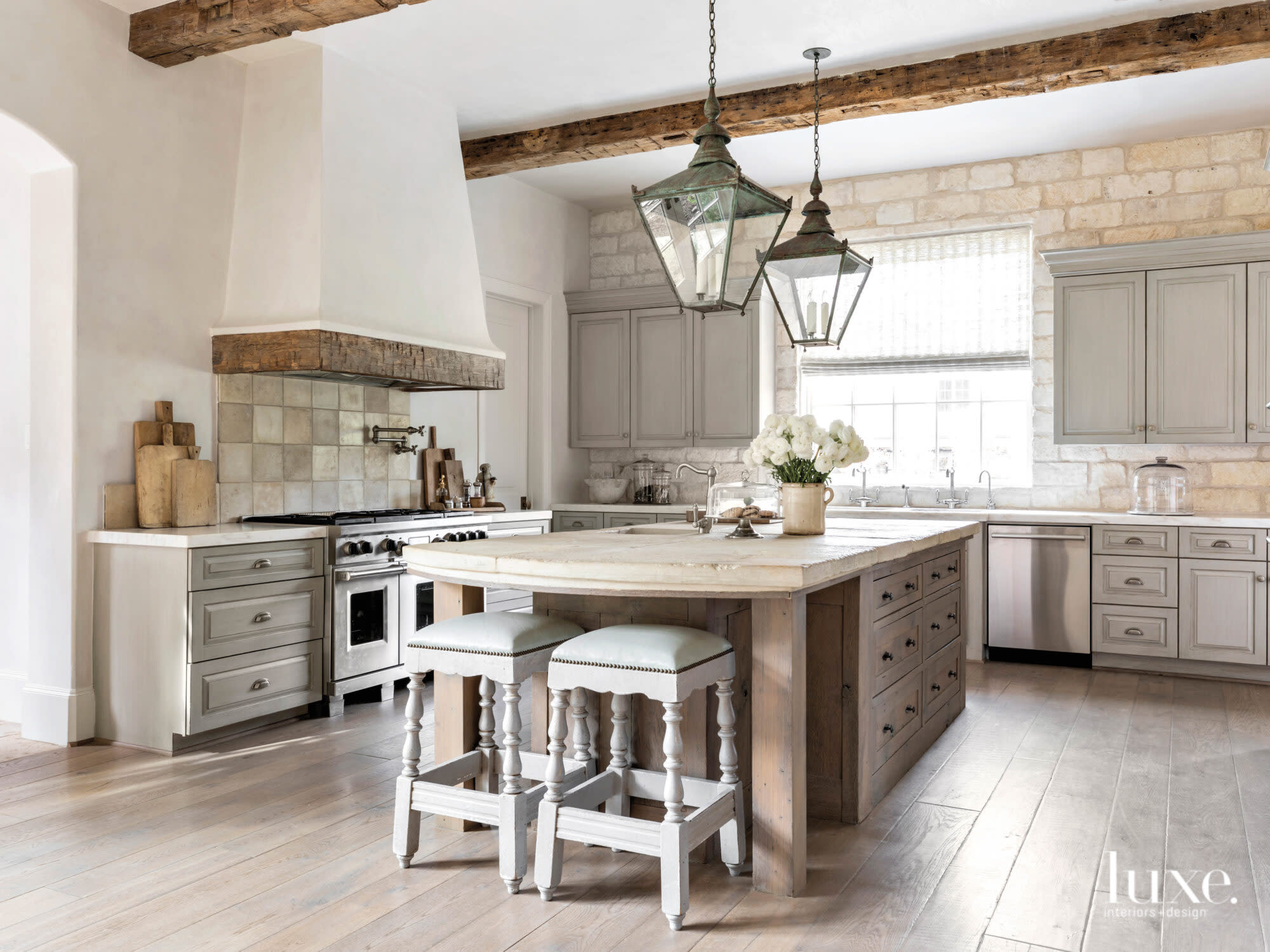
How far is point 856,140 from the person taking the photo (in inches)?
232

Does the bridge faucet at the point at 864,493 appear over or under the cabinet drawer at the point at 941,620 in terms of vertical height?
over

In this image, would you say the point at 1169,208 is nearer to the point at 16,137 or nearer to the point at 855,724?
the point at 855,724

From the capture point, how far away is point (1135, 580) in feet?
17.7

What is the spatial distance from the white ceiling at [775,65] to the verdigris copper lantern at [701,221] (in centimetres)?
190

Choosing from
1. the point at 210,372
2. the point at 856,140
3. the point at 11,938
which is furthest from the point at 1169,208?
the point at 11,938

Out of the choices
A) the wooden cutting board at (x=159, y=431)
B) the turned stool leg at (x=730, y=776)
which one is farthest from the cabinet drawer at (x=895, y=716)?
the wooden cutting board at (x=159, y=431)

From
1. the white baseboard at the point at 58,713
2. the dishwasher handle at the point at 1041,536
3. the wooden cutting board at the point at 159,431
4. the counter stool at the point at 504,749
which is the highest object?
the wooden cutting board at the point at 159,431

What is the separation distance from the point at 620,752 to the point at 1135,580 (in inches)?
147

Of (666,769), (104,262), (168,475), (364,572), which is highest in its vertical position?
(104,262)

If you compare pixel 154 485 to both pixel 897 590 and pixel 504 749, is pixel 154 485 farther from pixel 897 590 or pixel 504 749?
pixel 897 590

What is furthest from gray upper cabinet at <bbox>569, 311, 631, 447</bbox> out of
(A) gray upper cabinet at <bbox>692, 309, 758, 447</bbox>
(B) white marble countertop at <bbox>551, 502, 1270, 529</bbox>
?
(B) white marble countertop at <bbox>551, 502, 1270, 529</bbox>

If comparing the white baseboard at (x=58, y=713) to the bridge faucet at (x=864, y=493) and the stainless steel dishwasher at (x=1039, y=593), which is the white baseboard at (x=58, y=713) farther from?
the stainless steel dishwasher at (x=1039, y=593)

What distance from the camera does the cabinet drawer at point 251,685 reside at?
390 centimetres

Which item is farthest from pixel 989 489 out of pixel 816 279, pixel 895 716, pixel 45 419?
pixel 45 419
